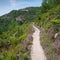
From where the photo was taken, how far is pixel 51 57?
46.9 ft

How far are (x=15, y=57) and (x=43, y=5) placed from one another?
4900 cm

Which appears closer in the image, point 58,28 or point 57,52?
point 57,52

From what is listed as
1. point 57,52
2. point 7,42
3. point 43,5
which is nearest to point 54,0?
point 43,5

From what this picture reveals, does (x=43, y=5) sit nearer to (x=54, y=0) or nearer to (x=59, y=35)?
(x=54, y=0)

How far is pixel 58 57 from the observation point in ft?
46.5

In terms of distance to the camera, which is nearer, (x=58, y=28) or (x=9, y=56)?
(x=9, y=56)

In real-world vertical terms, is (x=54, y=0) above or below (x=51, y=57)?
above

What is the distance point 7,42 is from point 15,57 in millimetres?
15766

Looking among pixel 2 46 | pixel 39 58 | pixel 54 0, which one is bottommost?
pixel 2 46

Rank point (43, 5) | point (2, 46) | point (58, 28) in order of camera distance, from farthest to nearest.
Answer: point (43, 5)
point (2, 46)
point (58, 28)

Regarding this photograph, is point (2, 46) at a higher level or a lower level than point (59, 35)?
lower

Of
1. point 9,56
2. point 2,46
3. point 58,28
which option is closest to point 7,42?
point 2,46

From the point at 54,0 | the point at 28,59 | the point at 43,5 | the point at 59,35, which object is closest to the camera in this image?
the point at 28,59

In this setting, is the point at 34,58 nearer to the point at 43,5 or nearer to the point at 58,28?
the point at 58,28
